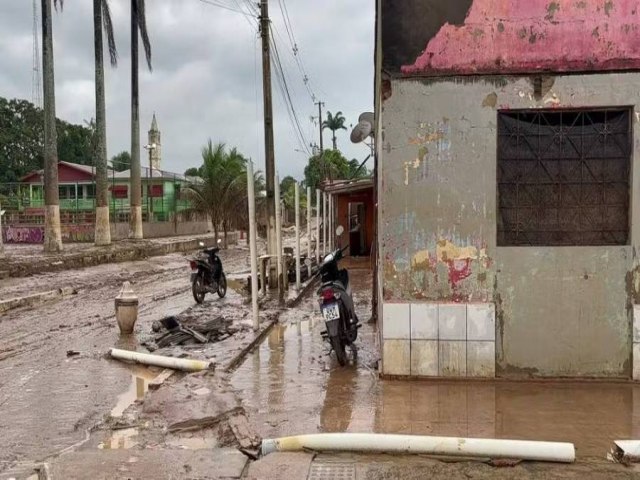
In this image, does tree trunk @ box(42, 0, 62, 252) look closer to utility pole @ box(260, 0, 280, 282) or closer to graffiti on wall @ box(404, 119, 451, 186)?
utility pole @ box(260, 0, 280, 282)

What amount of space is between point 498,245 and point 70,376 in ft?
16.3

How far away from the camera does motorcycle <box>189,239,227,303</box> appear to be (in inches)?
511

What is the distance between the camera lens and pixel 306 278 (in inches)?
669

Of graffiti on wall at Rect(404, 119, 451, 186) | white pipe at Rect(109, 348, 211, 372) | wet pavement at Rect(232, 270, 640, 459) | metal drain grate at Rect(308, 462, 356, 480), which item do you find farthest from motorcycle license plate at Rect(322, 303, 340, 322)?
metal drain grate at Rect(308, 462, 356, 480)

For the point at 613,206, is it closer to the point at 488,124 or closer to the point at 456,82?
the point at 488,124

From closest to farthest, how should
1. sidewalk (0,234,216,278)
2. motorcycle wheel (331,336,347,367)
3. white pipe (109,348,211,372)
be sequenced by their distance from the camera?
white pipe (109,348,211,372)
motorcycle wheel (331,336,347,367)
sidewalk (0,234,216,278)

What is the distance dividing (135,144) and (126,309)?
90.9ft

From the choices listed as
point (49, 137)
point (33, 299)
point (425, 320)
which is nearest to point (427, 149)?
point (425, 320)

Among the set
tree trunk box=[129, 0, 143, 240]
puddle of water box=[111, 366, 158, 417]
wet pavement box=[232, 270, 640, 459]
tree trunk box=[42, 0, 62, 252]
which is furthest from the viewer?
tree trunk box=[129, 0, 143, 240]

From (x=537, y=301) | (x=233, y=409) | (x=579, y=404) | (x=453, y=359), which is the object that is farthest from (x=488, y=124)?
(x=233, y=409)

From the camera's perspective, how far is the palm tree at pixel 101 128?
1188 inches

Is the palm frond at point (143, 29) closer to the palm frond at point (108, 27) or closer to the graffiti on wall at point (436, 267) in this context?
the palm frond at point (108, 27)

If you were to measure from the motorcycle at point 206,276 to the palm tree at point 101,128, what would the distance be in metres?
18.4

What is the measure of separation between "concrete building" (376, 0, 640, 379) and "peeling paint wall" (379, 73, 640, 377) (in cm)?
1
